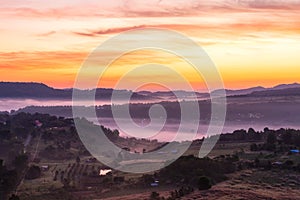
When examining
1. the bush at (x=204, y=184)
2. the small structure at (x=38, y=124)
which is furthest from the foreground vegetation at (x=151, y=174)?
the small structure at (x=38, y=124)

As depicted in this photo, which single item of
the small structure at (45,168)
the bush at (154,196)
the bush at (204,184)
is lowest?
the small structure at (45,168)

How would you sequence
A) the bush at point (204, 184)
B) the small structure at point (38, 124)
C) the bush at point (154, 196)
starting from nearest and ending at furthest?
Answer: the bush at point (204, 184), the bush at point (154, 196), the small structure at point (38, 124)

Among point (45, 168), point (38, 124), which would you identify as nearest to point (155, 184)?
point (45, 168)

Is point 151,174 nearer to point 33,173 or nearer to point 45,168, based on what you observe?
point 33,173

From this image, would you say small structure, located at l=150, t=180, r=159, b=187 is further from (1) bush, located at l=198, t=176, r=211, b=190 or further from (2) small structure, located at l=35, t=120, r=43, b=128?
(2) small structure, located at l=35, t=120, r=43, b=128

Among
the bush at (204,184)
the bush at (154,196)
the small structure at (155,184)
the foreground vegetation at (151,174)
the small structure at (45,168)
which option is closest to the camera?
the bush at (204,184)

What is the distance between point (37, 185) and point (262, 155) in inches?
733

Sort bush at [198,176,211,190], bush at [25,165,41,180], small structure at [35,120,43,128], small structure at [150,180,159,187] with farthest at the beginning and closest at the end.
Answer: small structure at [35,120,43,128] → bush at [25,165,41,180] → small structure at [150,180,159,187] → bush at [198,176,211,190]

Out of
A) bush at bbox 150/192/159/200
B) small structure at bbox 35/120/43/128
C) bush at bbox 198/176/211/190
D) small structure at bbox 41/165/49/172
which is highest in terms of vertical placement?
small structure at bbox 35/120/43/128

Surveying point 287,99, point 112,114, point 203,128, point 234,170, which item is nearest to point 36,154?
point 234,170

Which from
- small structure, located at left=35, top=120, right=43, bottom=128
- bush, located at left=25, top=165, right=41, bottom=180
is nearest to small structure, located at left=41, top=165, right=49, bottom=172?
bush, located at left=25, top=165, right=41, bottom=180

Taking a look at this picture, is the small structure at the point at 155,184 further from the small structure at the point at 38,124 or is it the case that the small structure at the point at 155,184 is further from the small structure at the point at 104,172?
the small structure at the point at 38,124

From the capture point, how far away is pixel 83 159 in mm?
55062

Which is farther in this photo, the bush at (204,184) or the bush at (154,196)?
the bush at (154,196)
